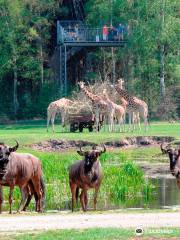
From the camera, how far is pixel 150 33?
2478 inches

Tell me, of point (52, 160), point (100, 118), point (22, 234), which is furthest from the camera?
point (100, 118)

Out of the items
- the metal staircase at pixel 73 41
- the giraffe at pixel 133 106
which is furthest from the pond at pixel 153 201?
the metal staircase at pixel 73 41

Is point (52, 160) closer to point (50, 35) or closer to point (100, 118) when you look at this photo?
point (100, 118)

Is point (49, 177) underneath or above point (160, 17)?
underneath

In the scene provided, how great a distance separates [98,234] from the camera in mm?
16484

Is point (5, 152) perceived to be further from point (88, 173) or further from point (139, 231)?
point (139, 231)

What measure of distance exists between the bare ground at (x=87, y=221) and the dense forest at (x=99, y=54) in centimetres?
4326

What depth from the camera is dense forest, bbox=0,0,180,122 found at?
6350 cm

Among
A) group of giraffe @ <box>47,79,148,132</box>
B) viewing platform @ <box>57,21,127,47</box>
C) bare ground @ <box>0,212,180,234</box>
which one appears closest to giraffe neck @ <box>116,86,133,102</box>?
group of giraffe @ <box>47,79,148,132</box>

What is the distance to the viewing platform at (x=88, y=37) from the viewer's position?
208 ft

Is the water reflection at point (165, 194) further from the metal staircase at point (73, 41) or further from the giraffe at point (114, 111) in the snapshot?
the metal staircase at point (73, 41)

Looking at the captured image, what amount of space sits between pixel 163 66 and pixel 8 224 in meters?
46.7

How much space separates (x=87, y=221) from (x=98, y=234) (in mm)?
2368

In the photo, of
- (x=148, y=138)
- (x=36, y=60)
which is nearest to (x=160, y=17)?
(x=36, y=60)
